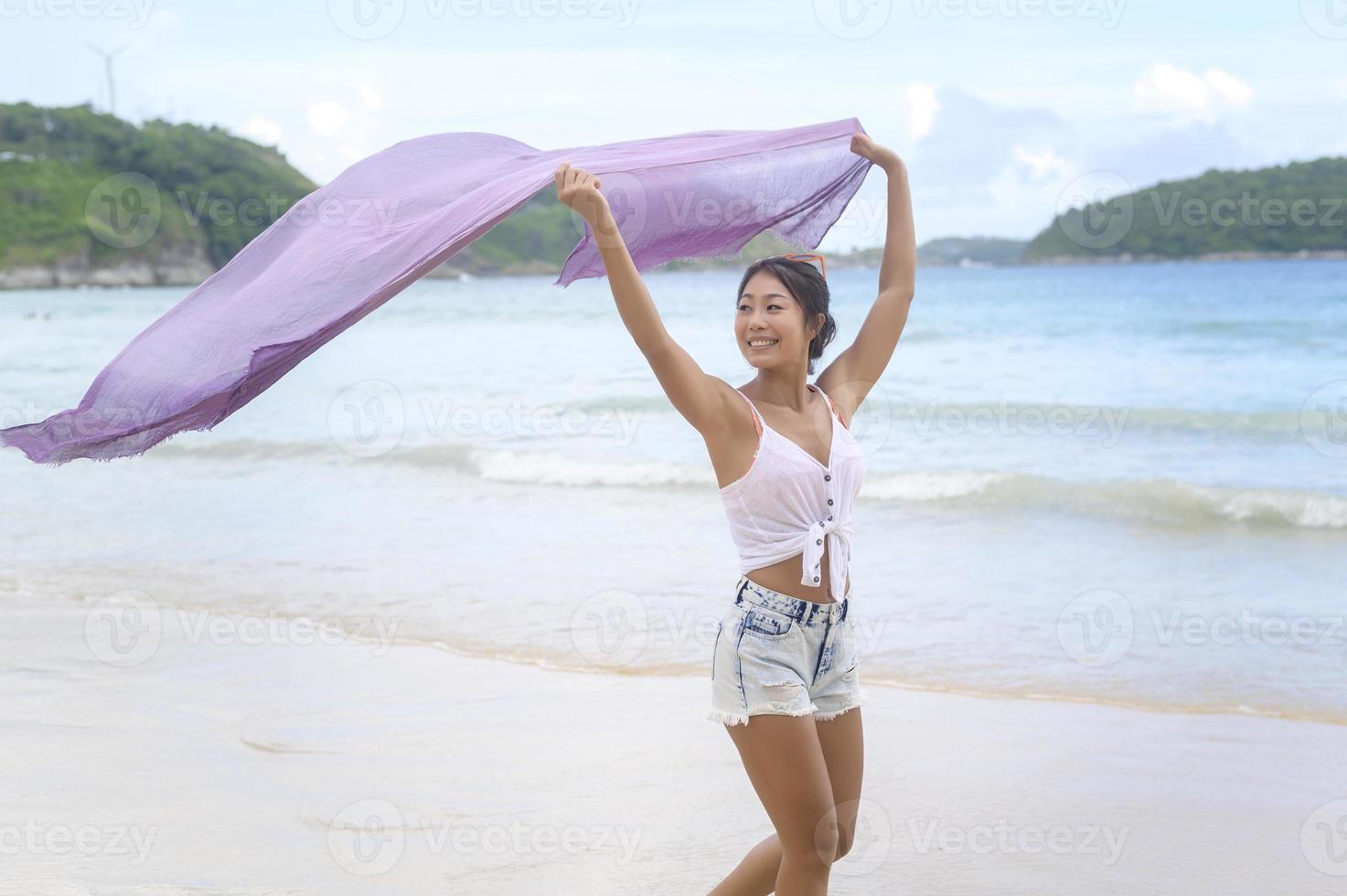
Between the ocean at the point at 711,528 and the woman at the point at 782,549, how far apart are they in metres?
3.01

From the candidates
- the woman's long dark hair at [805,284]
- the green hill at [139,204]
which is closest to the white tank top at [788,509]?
the woman's long dark hair at [805,284]

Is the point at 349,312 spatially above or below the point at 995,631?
above

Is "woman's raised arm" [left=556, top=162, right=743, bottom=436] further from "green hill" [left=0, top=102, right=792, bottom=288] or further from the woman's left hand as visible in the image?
"green hill" [left=0, top=102, right=792, bottom=288]

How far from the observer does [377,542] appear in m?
9.22

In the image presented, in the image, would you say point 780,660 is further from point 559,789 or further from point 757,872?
point 559,789

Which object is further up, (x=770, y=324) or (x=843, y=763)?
(x=770, y=324)

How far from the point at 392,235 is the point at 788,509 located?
128 centimetres

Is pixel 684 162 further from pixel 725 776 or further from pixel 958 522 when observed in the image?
pixel 958 522

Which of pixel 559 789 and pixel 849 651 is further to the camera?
pixel 559 789

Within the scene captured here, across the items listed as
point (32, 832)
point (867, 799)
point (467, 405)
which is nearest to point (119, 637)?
point (32, 832)

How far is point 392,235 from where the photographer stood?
3.30 meters

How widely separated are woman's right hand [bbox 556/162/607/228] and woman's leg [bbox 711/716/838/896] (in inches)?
47.6

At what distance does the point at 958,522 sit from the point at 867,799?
17.3 ft

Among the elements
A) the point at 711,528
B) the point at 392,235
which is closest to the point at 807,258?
the point at 392,235
